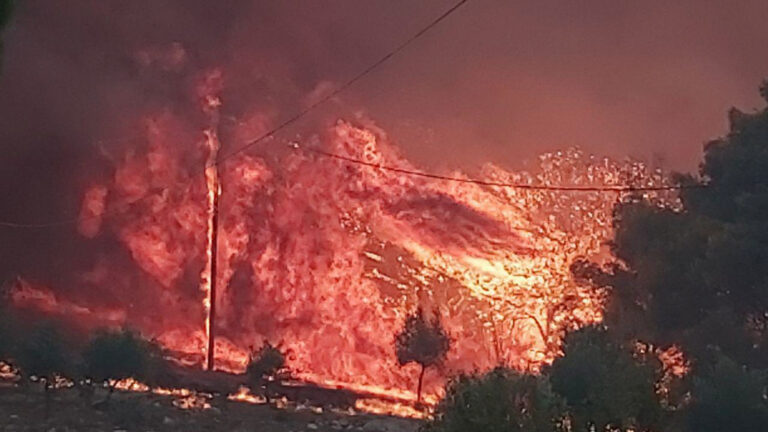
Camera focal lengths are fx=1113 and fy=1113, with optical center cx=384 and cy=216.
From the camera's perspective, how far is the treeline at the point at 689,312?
16.8 m

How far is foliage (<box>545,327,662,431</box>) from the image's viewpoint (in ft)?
53.1

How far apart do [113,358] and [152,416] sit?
2087mm

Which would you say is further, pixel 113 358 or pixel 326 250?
pixel 326 250

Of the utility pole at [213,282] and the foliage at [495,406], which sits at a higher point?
the utility pole at [213,282]

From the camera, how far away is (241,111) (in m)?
36.0

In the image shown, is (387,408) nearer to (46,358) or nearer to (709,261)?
(709,261)

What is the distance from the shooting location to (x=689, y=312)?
2417 centimetres

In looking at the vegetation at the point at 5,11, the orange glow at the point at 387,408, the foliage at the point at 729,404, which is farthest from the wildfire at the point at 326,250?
the vegetation at the point at 5,11

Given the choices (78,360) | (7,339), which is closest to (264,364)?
(78,360)

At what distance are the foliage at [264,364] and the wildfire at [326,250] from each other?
521 centimetres

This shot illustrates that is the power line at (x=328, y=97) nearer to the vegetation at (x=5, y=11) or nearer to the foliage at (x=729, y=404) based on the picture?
the foliage at (x=729, y=404)

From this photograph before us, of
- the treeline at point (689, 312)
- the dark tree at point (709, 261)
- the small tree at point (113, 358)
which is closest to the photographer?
the treeline at point (689, 312)

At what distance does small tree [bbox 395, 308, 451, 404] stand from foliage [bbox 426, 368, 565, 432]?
15365 mm

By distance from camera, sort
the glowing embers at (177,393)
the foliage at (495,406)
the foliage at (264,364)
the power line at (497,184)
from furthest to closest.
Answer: the power line at (497,184)
the foliage at (264,364)
the glowing embers at (177,393)
the foliage at (495,406)
